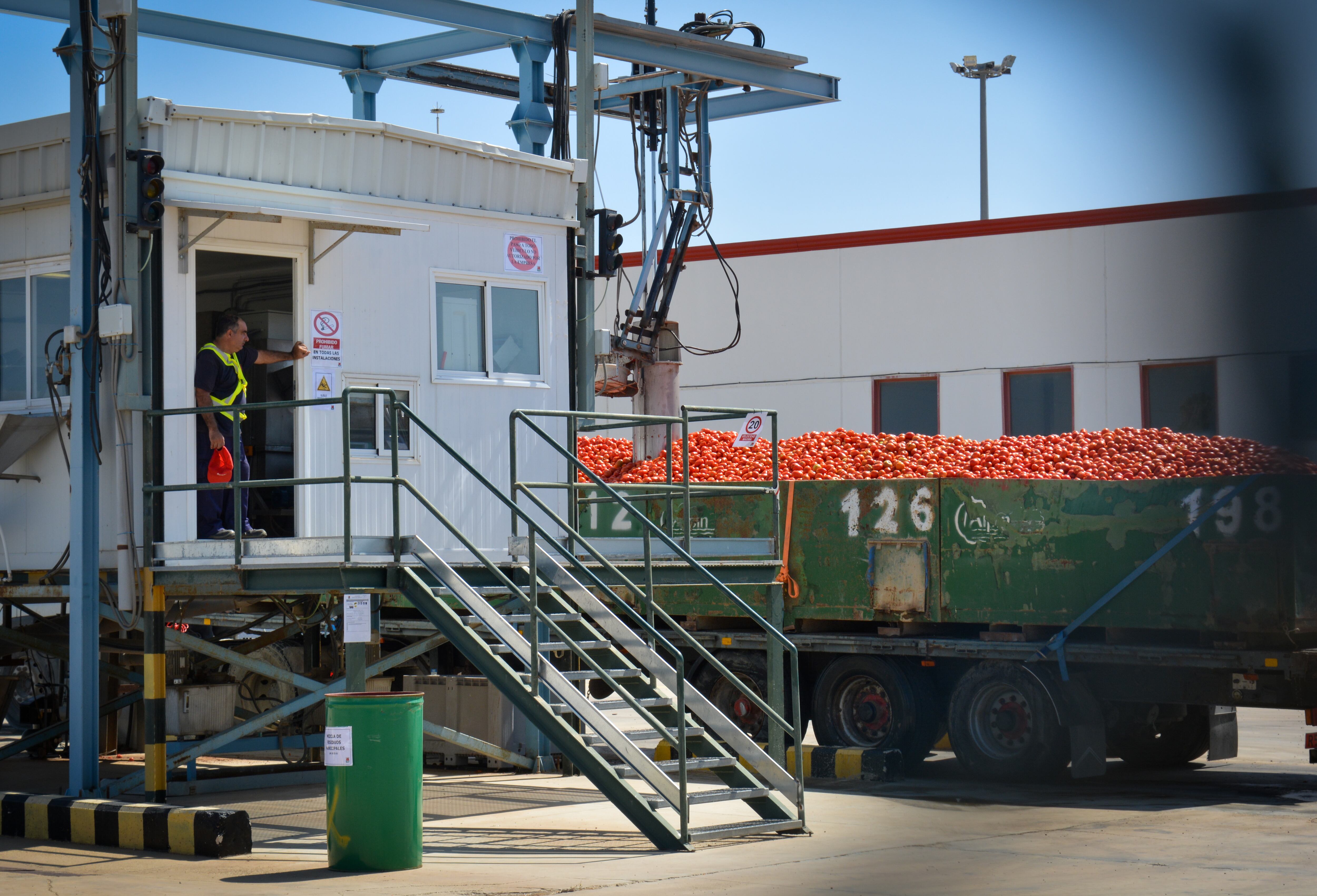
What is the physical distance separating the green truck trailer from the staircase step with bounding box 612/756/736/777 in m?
2.22

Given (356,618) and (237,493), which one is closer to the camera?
(237,493)

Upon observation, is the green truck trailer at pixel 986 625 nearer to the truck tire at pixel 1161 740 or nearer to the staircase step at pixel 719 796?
the truck tire at pixel 1161 740

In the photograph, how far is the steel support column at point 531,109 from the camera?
1491cm

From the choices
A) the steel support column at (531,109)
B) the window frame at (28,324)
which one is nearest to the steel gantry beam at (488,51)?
the steel support column at (531,109)

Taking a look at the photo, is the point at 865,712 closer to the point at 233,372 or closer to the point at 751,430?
the point at 751,430

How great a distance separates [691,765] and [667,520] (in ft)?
12.8

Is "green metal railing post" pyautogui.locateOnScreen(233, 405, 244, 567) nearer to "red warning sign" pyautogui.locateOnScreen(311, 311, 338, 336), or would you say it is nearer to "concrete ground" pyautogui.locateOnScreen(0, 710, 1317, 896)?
"red warning sign" pyautogui.locateOnScreen(311, 311, 338, 336)

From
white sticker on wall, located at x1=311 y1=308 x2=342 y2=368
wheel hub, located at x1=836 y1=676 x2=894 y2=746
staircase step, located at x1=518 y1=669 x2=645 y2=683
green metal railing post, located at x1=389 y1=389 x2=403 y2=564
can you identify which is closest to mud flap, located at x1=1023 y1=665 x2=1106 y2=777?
wheel hub, located at x1=836 y1=676 x2=894 y2=746

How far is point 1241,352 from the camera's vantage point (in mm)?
1030

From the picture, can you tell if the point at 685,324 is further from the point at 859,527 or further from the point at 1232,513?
the point at 1232,513

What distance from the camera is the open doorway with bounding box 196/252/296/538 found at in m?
13.5

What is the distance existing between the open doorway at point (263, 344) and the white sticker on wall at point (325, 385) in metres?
0.74

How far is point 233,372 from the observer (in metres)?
11.9

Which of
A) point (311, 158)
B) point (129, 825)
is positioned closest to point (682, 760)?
point (129, 825)
